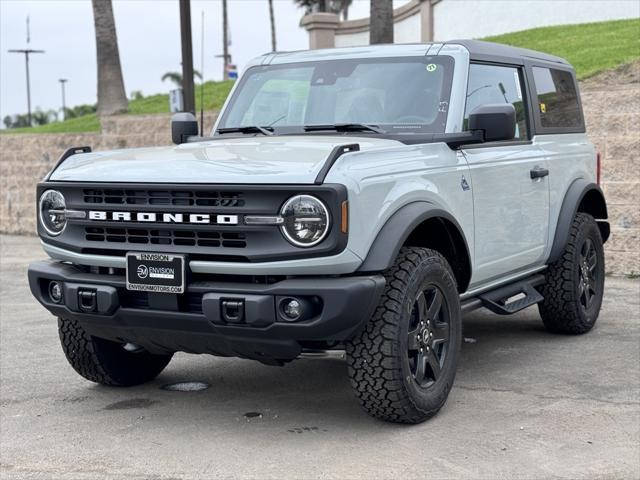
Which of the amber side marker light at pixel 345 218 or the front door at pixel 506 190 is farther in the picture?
the front door at pixel 506 190

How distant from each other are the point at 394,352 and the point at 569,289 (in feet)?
8.97

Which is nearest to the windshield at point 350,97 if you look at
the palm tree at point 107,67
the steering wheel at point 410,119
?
the steering wheel at point 410,119

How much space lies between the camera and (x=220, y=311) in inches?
178

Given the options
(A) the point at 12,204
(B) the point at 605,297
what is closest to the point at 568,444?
(B) the point at 605,297

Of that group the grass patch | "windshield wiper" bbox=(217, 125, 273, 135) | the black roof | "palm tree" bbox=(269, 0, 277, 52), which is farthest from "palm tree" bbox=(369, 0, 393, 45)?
"palm tree" bbox=(269, 0, 277, 52)

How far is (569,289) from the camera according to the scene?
7.04 m

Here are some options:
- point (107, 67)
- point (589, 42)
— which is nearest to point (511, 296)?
point (589, 42)

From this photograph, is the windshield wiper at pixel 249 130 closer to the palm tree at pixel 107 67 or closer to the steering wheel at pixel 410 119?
the steering wheel at pixel 410 119

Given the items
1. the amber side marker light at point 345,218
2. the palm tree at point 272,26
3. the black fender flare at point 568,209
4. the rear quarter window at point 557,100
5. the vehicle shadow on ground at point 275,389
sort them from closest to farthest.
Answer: the amber side marker light at point 345,218 → the vehicle shadow on ground at point 275,389 → the black fender flare at point 568,209 → the rear quarter window at point 557,100 → the palm tree at point 272,26

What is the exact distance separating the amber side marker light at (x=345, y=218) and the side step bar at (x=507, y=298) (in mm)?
1487

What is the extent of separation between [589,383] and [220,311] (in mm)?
2553

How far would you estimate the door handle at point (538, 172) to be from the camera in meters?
6.37

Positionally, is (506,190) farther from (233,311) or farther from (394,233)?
(233,311)

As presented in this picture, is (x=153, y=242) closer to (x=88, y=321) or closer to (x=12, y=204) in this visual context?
(x=88, y=321)
